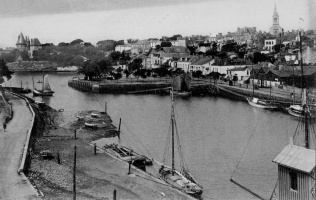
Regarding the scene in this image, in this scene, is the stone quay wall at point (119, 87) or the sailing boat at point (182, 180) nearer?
the sailing boat at point (182, 180)

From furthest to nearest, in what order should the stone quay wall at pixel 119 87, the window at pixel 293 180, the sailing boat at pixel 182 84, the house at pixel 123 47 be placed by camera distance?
1. the house at pixel 123 47
2. the stone quay wall at pixel 119 87
3. the sailing boat at pixel 182 84
4. the window at pixel 293 180

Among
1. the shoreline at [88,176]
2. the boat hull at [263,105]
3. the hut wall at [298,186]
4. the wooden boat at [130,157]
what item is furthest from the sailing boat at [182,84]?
the hut wall at [298,186]

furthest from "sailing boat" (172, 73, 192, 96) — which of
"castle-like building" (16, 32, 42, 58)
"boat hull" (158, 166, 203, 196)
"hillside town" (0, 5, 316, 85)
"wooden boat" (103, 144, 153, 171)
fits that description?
"castle-like building" (16, 32, 42, 58)

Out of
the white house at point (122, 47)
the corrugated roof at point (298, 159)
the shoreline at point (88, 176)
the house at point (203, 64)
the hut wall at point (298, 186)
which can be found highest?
the white house at point (122, 47)

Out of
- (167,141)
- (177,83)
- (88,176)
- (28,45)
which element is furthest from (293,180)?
(28,45)

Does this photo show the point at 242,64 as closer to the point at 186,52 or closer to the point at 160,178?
the point at 186,52

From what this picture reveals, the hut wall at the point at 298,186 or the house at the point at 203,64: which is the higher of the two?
the house at the point at 203,64

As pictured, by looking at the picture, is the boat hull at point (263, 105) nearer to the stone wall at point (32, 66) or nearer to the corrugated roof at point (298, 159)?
the corrugated roof at point (298, 159)
